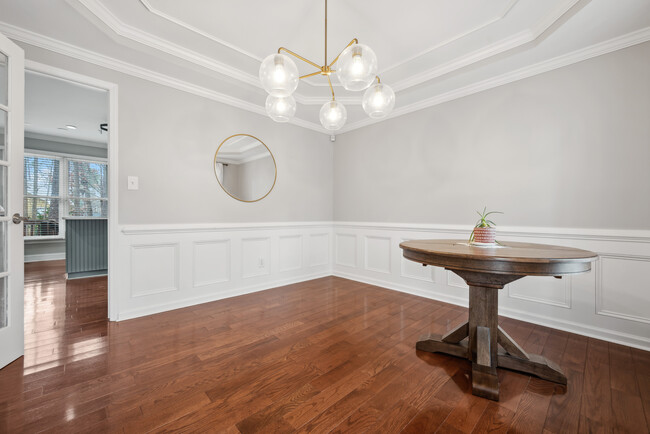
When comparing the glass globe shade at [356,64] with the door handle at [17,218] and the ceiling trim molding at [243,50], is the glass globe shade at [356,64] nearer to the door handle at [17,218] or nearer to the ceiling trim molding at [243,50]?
the ceiling trim molding at [243,50]

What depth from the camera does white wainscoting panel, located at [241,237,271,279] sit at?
3.37 m

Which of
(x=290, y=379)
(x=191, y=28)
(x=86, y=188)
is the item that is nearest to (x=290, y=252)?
(x=290, y=379)

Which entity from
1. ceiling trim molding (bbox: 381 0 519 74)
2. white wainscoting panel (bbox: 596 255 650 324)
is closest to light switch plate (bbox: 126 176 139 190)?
ceiling trim molding (bbox: 381 0 519 74)

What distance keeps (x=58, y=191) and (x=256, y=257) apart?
5.29 m

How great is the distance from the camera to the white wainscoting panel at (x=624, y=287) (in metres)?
2.02

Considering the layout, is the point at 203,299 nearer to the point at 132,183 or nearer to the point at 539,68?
the point at 132,183

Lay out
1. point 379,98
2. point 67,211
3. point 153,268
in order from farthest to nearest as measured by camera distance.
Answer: point 67,211, point 153,268, point 379,98

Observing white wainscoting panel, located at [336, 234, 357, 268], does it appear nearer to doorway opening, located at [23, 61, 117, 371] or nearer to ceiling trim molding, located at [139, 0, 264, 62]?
ceiling trim molding, located at [139, 0, 264, 62]

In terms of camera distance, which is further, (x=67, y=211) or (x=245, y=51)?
(x=67, y=211)

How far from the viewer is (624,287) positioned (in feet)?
6.87

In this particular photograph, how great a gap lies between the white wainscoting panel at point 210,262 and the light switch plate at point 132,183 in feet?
2.61

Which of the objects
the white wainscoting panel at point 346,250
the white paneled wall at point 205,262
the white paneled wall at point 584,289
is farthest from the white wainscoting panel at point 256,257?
the white paneled wall at point 584,289

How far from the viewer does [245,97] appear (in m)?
3.17

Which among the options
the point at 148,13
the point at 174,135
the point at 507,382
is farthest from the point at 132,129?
the point at 507,382
